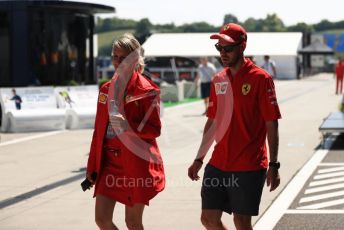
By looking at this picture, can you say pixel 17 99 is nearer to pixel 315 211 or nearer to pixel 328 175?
pixel 328 175

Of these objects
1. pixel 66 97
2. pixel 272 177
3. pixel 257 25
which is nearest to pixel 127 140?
pixel 272 177

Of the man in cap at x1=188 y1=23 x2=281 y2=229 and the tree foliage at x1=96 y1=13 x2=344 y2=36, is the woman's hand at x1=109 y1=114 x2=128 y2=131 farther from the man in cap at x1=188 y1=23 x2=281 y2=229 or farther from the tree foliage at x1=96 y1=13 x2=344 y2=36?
the tree foliage at x1=96 y1=13 x2=344 y2=36

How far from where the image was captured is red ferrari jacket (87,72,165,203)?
17.4 ft

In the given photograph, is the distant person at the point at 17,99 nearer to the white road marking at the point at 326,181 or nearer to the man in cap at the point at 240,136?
the white road marking at the point at 326,181

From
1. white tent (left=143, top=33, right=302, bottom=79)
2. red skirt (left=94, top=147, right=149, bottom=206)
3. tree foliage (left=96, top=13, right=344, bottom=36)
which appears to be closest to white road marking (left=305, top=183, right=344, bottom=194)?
red skirt (left=94, top=147, right=149, bottom=206)

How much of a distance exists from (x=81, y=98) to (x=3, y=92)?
2414 mm

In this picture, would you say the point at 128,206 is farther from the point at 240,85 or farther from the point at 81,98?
the point at 81,98

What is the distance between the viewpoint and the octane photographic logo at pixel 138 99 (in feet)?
17.3

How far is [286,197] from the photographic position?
9266 mm

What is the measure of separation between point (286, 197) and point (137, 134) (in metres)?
4.37

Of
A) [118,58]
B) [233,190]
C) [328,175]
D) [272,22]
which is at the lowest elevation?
[272,22]

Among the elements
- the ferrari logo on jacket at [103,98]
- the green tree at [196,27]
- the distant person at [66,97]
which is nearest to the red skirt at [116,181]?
the ferrari logo on jacket at [103,98]

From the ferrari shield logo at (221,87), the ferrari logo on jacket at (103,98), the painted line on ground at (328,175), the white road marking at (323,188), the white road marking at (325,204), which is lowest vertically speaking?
the painted line on ground at (328,175)

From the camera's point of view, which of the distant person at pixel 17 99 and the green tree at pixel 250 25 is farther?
the green tree at pixel 250 25
